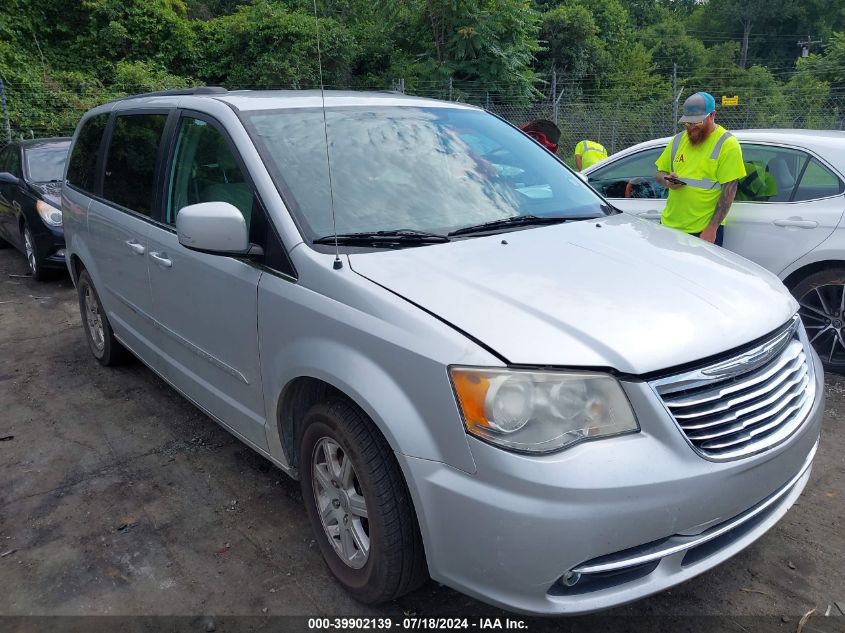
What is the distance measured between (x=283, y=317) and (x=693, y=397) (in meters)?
1.43

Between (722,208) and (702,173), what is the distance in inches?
10.8

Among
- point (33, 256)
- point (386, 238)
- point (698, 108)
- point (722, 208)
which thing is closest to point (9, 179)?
point (33, 256)

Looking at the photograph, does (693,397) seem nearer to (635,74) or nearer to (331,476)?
(331,476)

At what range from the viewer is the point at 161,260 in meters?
3.35

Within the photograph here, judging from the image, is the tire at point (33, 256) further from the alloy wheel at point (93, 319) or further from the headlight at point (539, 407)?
the headlight at point (539, 407)

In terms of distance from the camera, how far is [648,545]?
1.97 m

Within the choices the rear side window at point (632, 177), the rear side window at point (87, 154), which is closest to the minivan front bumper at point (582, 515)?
the rear side window at point (87, 154)

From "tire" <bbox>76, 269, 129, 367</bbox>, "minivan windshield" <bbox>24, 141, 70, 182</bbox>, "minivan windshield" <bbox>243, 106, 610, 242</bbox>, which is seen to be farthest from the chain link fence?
"minivan windshield" <bbox>243, 106, 610, 242</bbox>

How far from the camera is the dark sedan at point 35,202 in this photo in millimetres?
7074

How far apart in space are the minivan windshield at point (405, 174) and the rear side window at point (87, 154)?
2.01 m

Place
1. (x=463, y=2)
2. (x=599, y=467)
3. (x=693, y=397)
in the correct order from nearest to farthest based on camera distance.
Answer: (x=599, y=467), (x=693, y=397), (x=463, y=2)

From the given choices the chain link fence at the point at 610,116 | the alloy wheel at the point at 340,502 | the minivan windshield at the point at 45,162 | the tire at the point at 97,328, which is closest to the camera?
the alloy wheel at the point at 340,502

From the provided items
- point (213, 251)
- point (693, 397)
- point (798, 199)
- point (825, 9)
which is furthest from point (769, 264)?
point (825, 9)

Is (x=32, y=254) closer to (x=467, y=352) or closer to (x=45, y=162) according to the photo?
(x=45, y=162)
